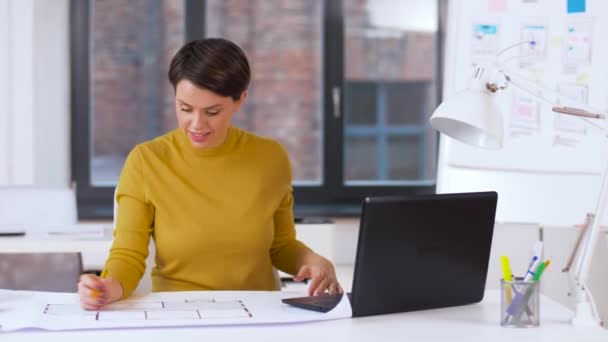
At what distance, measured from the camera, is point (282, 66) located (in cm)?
590

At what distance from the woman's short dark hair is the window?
2.54 metres

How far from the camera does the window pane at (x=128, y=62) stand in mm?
5605

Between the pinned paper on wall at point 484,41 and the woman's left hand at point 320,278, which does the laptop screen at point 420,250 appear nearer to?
the woman's left hand at point 320,278

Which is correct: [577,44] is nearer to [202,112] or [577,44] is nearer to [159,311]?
[202,112]

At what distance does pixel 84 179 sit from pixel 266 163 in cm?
259

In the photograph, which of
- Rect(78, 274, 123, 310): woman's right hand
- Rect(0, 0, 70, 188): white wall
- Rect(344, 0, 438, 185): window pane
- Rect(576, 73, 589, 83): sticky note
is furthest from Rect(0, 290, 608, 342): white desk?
Rect(344, 0, 438, 185): window pane

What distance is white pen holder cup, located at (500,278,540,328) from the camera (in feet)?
6.29

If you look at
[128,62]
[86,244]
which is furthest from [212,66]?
[128,62]

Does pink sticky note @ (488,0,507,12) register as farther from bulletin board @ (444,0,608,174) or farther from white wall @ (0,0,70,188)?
white wall @ (0,0,70,188)

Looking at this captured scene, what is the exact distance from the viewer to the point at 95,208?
190 inches

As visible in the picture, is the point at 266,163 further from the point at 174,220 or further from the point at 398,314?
the point at 398,314

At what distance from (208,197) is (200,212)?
0.04 meters

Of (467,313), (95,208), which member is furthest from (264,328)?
(95,208)

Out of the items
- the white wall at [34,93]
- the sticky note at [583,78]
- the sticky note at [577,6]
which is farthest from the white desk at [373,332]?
the white wall at [34,93]
